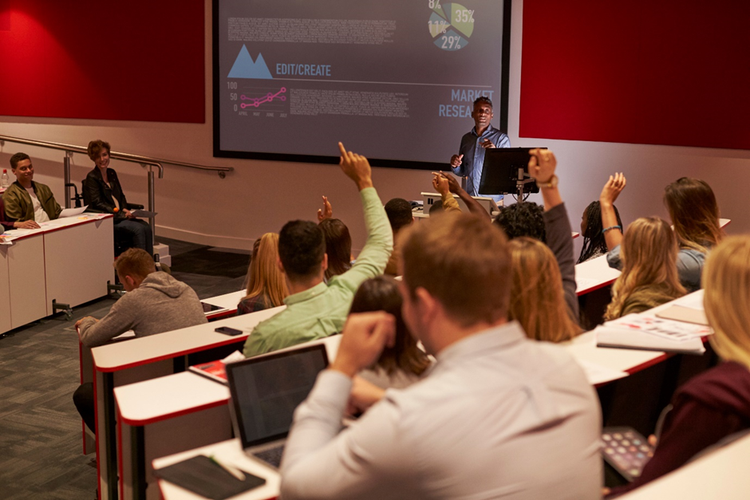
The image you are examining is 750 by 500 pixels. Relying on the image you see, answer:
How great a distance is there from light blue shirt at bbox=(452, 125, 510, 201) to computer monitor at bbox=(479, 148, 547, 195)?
1.00 metres

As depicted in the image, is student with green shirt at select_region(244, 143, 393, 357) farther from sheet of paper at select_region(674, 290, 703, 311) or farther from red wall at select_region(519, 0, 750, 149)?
red wall at select_region(519, 0, 750, 149)

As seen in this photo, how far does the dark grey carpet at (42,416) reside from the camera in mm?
3408

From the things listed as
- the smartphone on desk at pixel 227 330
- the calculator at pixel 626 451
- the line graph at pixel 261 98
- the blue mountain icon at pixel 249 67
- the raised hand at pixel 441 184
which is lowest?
the smartphone on desk at pixel 227 330

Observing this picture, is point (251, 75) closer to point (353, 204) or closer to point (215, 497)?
point (353, 204)

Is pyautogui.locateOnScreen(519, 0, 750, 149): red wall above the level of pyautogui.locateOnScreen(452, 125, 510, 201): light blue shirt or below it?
above

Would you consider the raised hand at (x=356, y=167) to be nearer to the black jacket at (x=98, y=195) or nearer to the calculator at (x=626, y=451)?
the calculator at (x=626, y=451)

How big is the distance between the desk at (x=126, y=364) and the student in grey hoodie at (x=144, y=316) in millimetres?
307

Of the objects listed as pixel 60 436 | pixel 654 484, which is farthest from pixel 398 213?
pixel 654 484

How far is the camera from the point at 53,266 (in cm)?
596

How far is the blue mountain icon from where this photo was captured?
8195 mm

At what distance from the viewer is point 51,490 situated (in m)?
3.34

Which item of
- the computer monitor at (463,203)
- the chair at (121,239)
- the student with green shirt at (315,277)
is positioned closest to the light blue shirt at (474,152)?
the computer monitor at (463,203)

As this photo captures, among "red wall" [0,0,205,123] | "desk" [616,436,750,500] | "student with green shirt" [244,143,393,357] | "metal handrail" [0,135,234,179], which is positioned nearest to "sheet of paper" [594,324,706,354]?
"student with green shirt" [244,143,393,357]

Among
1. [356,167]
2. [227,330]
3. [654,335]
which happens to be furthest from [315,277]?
[654,335]
